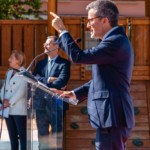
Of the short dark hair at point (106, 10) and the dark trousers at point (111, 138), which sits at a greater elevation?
the short dark hair at point (106, 10)

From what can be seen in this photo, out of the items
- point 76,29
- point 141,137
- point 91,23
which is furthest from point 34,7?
point 91,23

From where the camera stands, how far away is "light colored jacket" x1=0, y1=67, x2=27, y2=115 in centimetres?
745

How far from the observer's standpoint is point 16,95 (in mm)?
7461

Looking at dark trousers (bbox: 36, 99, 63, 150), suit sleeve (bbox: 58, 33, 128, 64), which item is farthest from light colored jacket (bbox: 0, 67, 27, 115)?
suit sleeve (bbox: 58, 33, 128, 64)

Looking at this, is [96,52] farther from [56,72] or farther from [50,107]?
[56,72]

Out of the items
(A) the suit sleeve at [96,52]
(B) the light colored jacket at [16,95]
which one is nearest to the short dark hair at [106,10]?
(A) the suit sleeve at [96,52]

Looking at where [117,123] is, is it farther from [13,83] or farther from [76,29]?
[76,29]

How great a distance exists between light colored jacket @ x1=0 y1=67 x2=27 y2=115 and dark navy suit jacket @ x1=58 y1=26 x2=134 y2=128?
3381 mm

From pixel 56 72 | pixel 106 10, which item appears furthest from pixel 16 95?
pixel 106 10

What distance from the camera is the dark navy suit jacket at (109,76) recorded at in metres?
4.03

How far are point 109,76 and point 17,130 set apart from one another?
379cm

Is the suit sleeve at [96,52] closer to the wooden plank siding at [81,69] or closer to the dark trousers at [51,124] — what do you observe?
the dark trousers at [51,124]

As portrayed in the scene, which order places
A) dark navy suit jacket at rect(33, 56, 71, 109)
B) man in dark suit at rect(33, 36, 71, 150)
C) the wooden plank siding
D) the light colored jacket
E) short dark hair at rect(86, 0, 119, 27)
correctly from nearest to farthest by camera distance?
1. short dark hair at rect(86, 0, 119, 27)
2. man in dark suit at rect(33, 36, 71, 150)
3. dark navy suit jacket at rect(33, 56, 71, 109)
4. the light colored jacket
5. the wooden plank siding

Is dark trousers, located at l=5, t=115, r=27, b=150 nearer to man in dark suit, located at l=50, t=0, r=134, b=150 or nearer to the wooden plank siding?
the wooden plank siding
